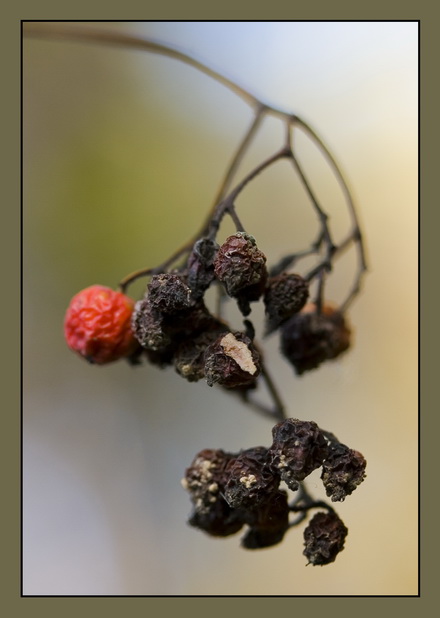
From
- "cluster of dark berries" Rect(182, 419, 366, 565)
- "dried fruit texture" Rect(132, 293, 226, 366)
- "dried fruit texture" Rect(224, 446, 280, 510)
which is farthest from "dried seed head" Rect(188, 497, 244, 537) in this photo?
"dried fruit texture" Rect(132, 293, 226, 366)

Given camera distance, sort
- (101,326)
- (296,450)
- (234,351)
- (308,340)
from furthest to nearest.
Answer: (308,340) < (101,326) < (234,351) < (296,450)

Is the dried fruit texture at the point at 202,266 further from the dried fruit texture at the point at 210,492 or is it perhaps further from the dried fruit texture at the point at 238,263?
the dried fruit texture at the point at 210,492

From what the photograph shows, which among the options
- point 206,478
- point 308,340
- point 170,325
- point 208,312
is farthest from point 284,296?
point 206,478

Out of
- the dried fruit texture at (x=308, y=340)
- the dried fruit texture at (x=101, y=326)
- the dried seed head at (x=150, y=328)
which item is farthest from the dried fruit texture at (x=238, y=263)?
the dried fruit texture at (x=308, y=340)

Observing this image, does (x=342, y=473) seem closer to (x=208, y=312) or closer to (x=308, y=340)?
(x=208, y=312)

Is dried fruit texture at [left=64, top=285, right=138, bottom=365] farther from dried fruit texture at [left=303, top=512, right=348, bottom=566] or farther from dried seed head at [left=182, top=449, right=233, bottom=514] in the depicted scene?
dried fruit texture at [left=303, top=512, right=348, bottom=566]

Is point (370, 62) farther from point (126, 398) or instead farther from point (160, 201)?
point (126, 398)
